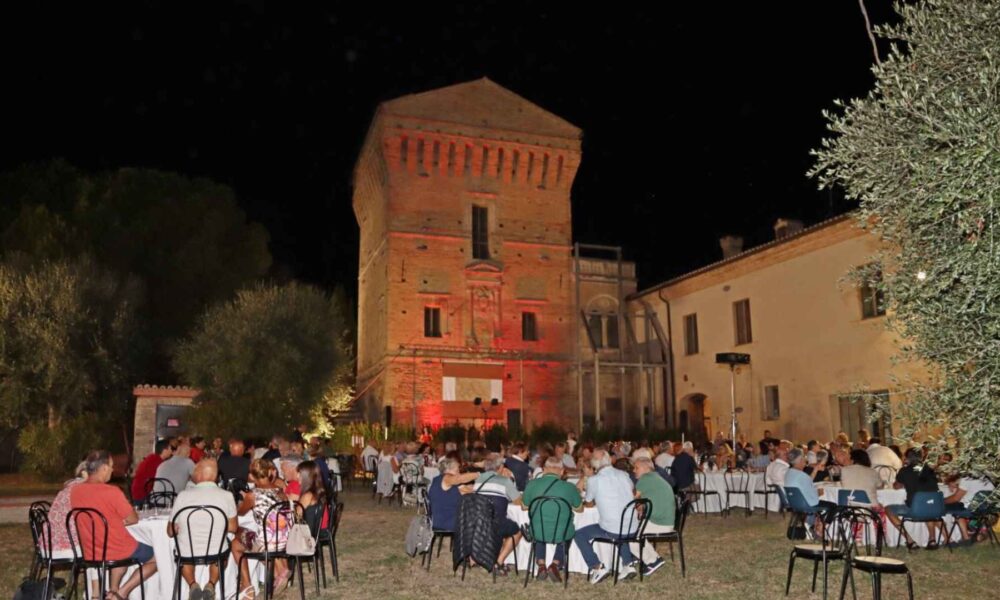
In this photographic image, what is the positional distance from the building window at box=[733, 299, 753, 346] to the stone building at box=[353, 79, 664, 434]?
17.3 ft

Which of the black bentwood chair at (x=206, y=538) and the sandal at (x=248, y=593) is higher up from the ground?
the black bentwood chair at (x=206, y=538)

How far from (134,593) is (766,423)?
17905mm

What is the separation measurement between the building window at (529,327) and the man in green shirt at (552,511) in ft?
64.1

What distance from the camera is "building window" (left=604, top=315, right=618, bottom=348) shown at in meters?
27.8

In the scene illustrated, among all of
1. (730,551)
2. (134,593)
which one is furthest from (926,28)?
(134,593)

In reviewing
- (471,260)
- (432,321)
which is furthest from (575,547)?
(471,260)

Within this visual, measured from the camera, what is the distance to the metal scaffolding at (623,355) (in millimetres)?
25480

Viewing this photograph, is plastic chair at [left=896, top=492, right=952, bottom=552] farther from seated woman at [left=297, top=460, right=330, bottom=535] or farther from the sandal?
the sandal

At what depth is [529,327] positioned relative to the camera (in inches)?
1059

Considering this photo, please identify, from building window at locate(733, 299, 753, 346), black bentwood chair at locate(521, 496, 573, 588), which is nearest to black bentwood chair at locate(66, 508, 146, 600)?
black bentwood chair at locate(521, 496, 573, 588)

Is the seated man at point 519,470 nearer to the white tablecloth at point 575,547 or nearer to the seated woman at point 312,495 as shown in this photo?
the white tablecloth at point 575,547

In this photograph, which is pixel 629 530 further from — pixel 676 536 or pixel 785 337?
pixel 785 337

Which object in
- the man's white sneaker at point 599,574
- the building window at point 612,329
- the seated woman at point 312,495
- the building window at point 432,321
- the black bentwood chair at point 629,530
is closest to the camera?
the seated woman at point 312,495

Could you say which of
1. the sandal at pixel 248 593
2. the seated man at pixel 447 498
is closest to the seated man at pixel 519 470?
the seated man at pixel 447 498
